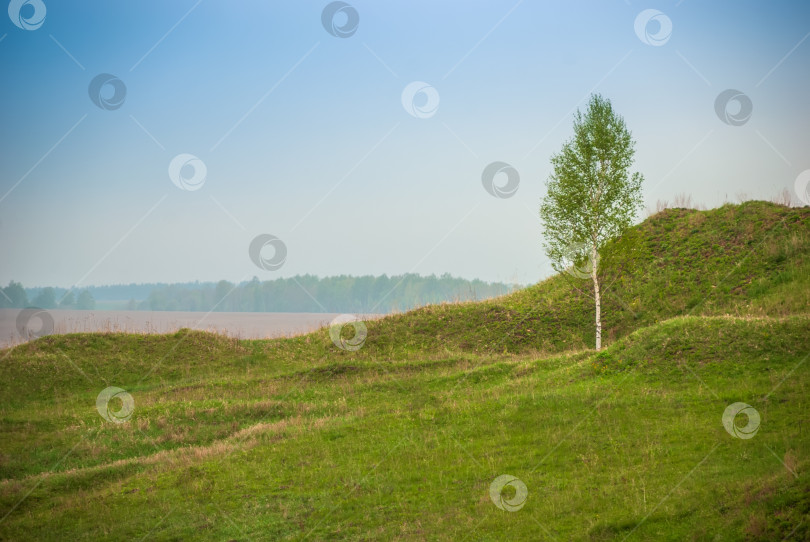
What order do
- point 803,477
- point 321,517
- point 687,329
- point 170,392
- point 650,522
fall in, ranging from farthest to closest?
point 170,392
point 687,329
point 321,517
point 650,522
point 803,477

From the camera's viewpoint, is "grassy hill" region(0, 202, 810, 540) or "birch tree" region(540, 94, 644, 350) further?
"birch tree" region(540, 94, 644, 350)

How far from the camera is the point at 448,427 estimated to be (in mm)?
23266

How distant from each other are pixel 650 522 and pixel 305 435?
47.3ft

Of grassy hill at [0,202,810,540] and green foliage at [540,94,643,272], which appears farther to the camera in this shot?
green foliage at [540,94,643,272]

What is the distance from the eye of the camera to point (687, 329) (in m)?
28.1

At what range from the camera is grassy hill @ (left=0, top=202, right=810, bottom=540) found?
14594 millimetres

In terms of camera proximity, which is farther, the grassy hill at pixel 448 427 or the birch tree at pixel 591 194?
the birch tree at pixel 591 194

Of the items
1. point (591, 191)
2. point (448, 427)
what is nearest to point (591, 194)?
point (591, 191)

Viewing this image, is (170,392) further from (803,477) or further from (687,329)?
(803,477)

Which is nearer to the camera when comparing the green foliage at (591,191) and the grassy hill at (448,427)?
the grassy hill at (448,427)

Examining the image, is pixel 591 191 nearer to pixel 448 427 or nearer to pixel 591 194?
pixel 591 194

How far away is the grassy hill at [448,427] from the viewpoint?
47.9ft

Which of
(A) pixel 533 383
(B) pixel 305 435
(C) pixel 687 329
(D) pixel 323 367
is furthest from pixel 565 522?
(D) pixel 323 367

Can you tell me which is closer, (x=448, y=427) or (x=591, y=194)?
(x=448, y=427)
